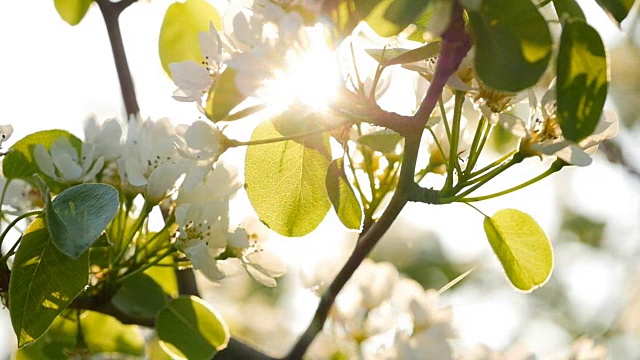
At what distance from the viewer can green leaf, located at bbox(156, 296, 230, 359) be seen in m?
1.17

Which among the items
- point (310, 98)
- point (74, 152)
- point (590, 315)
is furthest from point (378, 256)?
point (310, 98)

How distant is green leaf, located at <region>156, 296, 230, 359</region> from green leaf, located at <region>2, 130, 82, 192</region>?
211mm

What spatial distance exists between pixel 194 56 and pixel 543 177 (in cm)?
67

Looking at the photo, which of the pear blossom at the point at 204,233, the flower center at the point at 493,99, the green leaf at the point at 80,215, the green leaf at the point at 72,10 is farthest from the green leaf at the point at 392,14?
the green leaf at the point at 72,10

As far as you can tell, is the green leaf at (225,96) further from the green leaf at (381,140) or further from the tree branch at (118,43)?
the tree branch at (118,43)

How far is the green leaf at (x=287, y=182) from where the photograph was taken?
1065 millimetres

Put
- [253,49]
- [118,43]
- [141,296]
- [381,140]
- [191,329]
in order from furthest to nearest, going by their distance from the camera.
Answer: [118,43]
[141,296]
[191,329]
[381,140]
[253,49]

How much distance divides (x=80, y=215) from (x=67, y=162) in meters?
0.32

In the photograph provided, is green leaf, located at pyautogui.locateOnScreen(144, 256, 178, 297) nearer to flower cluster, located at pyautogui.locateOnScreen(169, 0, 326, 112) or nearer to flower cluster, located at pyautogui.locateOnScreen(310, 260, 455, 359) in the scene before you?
flower cluster, located at pyautogui.locateOnScreen(310, 260, 455, 359)

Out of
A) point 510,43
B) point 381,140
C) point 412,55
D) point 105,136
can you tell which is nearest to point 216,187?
point 105,136

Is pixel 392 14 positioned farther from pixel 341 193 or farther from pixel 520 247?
pixel 520 247

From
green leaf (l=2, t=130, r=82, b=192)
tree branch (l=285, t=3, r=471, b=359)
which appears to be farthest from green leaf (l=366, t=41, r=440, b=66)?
green leaf (l=2, t=130, r=82, b=192)

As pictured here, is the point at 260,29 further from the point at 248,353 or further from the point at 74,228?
the point at 248,353

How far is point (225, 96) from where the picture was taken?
0.88 m
